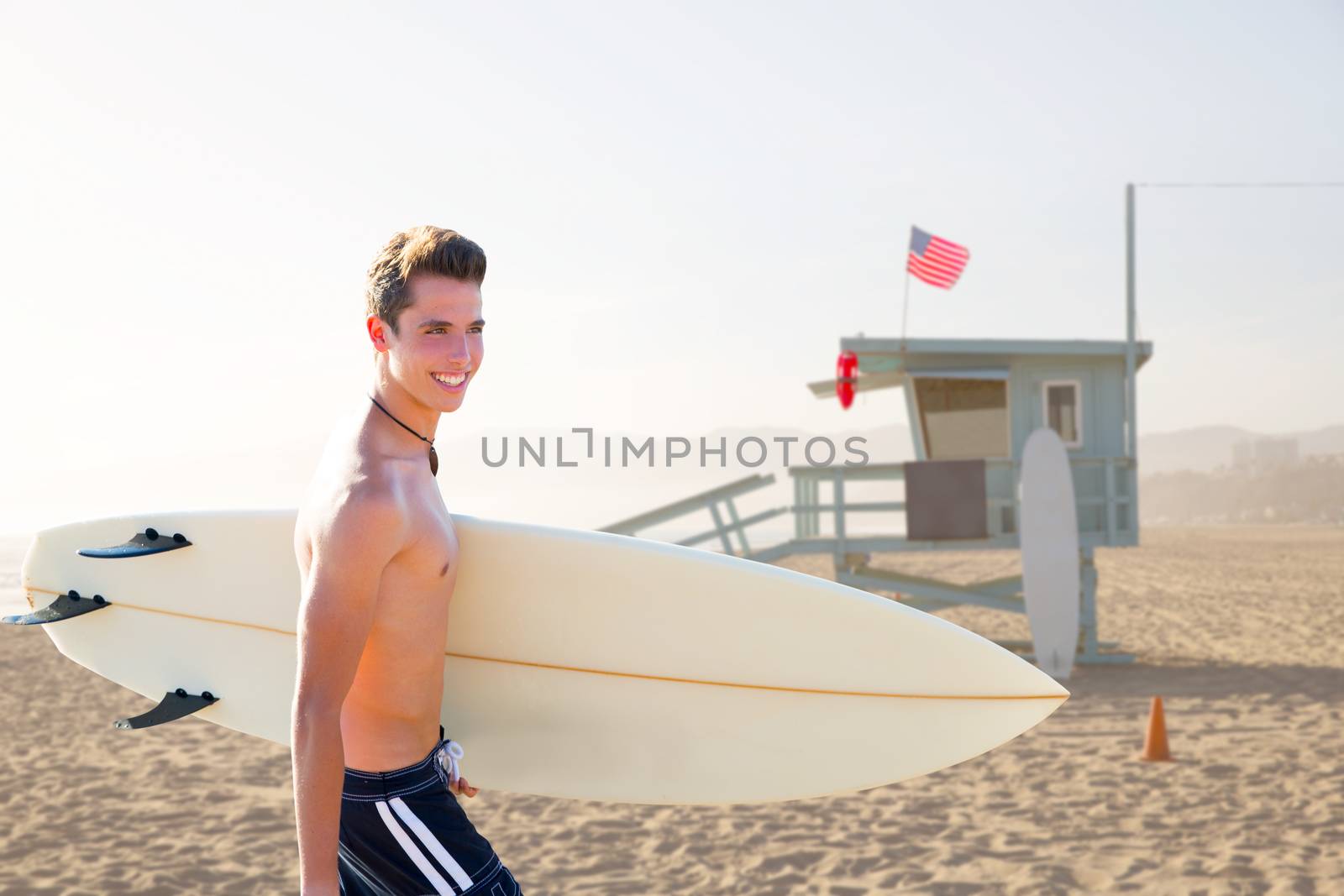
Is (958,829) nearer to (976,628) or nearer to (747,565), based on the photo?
(747,565)

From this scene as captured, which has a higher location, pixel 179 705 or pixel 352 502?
pixel 352 502

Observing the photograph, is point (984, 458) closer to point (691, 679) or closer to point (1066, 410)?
point (1066, 410)

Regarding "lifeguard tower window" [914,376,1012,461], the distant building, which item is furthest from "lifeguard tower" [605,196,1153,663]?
the distant building

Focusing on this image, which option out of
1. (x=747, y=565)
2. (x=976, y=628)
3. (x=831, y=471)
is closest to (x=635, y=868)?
(x=747, y=565)

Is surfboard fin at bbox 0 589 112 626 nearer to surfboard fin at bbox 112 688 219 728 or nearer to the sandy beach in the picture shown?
the sandy beach

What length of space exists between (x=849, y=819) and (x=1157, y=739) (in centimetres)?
296

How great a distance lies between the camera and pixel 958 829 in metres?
6.39

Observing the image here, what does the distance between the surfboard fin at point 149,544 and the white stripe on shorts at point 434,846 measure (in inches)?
47.8

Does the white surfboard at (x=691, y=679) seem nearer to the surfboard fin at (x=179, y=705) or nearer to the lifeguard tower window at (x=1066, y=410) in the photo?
the surfboard fin at (x=179, y=705)

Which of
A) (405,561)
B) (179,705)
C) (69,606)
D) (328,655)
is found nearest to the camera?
(328,655)

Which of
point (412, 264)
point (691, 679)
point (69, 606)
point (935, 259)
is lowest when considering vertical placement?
point (691, 679)

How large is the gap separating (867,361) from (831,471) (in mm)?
1649

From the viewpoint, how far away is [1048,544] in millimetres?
11352

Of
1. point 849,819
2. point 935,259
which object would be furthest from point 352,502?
point 935,259
